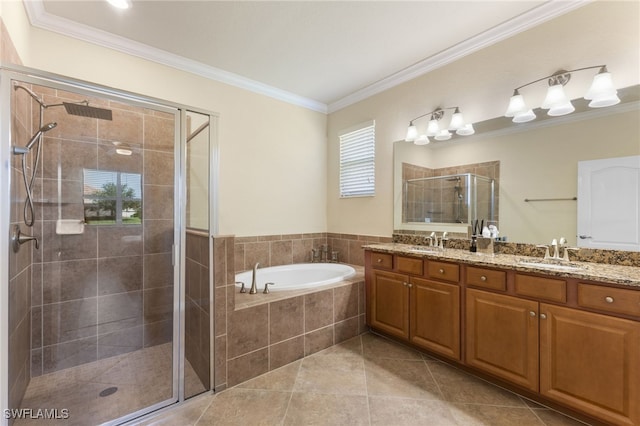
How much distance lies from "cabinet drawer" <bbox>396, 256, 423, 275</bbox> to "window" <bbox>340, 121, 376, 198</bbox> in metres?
1.07

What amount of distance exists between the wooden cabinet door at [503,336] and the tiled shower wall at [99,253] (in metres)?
2.20

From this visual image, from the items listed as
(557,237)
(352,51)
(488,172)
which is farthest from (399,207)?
(352,51)

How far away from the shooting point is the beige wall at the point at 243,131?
2168 mm

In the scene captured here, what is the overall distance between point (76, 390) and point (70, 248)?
40.9 inches

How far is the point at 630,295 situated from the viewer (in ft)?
4.58

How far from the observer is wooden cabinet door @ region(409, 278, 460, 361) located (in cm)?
210

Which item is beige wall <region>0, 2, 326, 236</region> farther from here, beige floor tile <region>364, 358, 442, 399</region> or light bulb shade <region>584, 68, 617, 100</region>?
light bulb shade <region>584, 68, 617, 100</region>

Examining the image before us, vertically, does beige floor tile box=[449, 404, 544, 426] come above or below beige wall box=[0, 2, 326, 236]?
below

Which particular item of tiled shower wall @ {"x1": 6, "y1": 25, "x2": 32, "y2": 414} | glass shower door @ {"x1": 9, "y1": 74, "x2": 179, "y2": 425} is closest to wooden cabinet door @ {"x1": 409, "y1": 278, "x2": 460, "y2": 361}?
glass shower door @ {"x1": 9, "y1": 74, "x2": 179, "y2": 425}

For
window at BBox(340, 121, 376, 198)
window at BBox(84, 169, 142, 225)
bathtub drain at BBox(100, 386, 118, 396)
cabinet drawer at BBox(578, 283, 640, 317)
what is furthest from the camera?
window at BBox(340, 121, 376, 198)

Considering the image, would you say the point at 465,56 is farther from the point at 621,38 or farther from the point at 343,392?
the point at 343,392

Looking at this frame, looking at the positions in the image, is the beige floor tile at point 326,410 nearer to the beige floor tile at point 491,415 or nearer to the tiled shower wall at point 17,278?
the beige floor tile at point 491,415

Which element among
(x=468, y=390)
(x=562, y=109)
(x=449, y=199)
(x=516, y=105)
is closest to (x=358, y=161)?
(x=449, y=199)

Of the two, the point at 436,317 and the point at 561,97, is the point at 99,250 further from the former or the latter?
the point at 561,97
